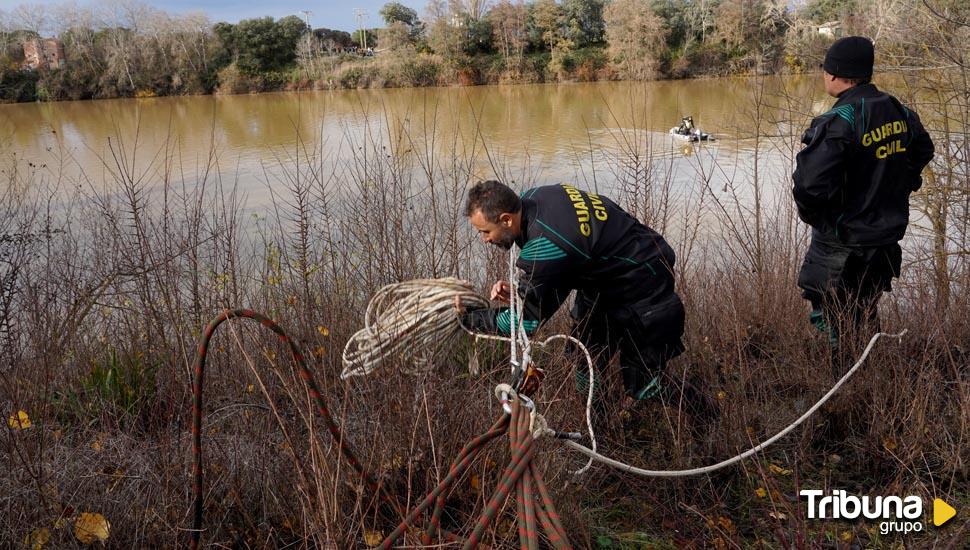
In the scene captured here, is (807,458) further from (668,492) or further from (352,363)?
(352,363)

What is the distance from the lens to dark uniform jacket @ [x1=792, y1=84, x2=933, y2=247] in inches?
131

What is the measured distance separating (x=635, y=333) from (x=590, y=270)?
0.40 meters

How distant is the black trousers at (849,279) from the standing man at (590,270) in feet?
2.97

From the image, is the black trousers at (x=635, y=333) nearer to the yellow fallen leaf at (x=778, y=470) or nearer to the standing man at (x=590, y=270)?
the standing man at (x=590, y=270)

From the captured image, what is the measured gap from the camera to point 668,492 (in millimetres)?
3092

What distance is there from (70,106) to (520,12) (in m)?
24.0

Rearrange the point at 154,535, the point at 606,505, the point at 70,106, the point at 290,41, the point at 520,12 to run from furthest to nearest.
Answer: the point at 290,41 < the point at 520,12 < the point at 70,106 < the point at 606,505 < the point at 154,535

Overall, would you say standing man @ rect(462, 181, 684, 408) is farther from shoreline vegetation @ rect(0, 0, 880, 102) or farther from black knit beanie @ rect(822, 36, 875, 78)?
shoreline vegetation @ rect(0, 0, 880, 102)

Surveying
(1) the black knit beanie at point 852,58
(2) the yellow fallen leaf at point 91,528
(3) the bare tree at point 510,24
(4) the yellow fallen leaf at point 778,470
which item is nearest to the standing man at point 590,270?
(4) the yellow fallen leaf at point 778,470

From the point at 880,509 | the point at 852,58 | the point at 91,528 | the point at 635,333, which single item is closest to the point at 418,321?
the point at 635,333

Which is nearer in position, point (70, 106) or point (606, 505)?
point (606, 505)

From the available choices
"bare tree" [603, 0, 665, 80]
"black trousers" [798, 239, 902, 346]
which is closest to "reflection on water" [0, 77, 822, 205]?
"bare tree" [603, 0, 665, 80]

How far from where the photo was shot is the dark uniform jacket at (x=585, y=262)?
114 inches

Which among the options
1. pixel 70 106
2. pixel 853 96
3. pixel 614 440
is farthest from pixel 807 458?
pixel 70 106
